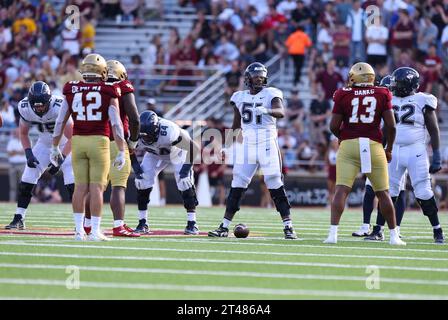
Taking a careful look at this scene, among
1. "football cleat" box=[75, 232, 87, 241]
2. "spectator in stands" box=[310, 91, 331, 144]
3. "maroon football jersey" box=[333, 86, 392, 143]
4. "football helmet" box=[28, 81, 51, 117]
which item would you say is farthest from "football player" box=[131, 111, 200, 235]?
"spectator in stands" box=[310, 91, 331, 144]

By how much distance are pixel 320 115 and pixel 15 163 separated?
20.8 ft

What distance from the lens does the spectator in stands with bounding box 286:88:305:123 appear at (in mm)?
22375

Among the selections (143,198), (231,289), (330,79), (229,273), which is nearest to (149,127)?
(143,198)

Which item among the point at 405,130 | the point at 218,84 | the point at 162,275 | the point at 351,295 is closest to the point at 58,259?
the point at 162,275

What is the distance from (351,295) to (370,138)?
3796 millimetres

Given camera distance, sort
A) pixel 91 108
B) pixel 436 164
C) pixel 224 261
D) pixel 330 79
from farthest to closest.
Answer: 1. pixel 330 79
2. pixel 436 164
3. pixel 91 108
4. pixel 224 261

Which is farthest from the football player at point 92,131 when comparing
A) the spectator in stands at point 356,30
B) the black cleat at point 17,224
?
the spectator in stands at point 356,30

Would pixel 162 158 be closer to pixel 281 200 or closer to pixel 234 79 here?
pixel 281 200

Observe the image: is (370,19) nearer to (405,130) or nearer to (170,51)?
(170,51)

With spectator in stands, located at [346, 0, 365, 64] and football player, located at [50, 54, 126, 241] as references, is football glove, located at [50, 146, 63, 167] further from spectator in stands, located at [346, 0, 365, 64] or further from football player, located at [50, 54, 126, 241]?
spectator in stands, located at [346, 0, 365, 64]

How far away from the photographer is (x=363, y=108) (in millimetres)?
10891

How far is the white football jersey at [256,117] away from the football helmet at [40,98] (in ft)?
6.90

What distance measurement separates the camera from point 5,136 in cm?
2408

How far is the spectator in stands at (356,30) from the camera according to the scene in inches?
859
